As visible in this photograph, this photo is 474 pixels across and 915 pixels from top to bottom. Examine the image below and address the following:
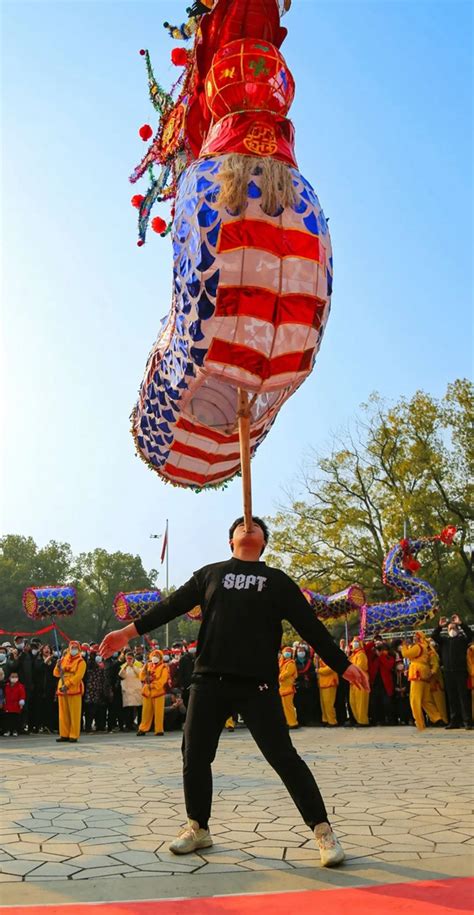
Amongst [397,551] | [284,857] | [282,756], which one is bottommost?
[284,857]

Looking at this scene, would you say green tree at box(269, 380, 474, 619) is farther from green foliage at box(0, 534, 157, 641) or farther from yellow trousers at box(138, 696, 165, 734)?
green foliage at box(0, 534, 157, 641)

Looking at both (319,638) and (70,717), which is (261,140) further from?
(70,717)

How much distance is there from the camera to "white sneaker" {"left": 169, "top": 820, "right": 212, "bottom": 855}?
3475 millimetres

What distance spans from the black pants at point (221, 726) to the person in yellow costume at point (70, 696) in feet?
29.9

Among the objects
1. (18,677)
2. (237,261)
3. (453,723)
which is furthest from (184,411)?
(18,677)

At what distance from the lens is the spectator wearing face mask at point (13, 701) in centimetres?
1366

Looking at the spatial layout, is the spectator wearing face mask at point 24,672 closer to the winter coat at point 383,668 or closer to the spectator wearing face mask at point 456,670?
the winter coat at point 383,668

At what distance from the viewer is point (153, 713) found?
13.2 m

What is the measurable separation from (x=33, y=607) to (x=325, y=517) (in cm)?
1538

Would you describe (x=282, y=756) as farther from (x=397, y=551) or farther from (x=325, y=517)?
(x=325, y=517)

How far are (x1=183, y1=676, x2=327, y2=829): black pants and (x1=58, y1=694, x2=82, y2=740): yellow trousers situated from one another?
914cm

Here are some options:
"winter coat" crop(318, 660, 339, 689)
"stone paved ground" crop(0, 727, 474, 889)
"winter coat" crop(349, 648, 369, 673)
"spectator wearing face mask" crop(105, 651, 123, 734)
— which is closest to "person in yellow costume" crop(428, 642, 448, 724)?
"winter coat" crop(349, 648, 369, 673)

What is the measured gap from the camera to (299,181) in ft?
14.6

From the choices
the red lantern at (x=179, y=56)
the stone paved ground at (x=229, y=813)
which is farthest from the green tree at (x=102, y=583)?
the red lantern at (x=179, y=56)
